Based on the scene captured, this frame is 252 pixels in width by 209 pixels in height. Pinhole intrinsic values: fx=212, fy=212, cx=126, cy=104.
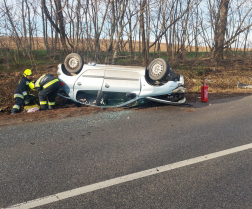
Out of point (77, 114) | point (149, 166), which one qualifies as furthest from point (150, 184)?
point (77, 114)

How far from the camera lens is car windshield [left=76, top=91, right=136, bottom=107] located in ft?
21.2

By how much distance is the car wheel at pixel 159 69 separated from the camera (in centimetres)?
625

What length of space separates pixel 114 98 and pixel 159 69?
164cm

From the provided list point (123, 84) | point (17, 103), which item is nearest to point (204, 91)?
point (123, 84)

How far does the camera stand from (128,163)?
11.2 ft

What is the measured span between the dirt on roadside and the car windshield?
0.69ft

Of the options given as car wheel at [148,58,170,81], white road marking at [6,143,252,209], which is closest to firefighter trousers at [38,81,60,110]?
car wheel at [148,58,170,81]

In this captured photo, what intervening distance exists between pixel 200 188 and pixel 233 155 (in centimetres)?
126

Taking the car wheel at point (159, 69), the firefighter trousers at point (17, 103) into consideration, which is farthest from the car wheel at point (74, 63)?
the car wheel at point (159, 69)

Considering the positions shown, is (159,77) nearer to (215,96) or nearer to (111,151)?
(111,151)

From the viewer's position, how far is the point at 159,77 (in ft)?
20.7

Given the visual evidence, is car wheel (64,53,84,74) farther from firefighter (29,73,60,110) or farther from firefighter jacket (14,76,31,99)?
firefighter jacket (14,76,31,99)

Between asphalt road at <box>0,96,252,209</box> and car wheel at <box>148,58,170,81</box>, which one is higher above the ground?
car wheel at <box>148,58,170,81</box>

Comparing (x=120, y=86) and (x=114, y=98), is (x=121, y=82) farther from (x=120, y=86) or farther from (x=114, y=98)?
(x=114, y=98)
